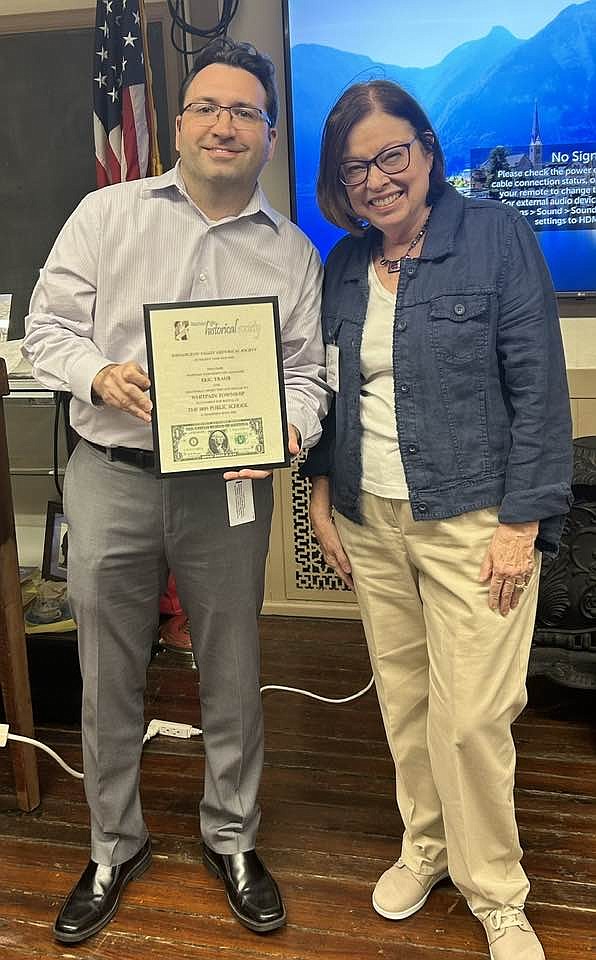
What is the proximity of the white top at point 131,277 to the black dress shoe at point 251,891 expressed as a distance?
926mm

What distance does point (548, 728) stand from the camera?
2.66 metres

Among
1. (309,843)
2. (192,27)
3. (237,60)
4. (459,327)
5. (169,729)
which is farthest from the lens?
(192,27)

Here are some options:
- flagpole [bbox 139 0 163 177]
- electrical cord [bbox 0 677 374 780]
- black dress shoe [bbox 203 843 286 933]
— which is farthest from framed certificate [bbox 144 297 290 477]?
flagpole [bbox 139 0 163 177]

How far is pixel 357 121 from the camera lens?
1682 millimetres

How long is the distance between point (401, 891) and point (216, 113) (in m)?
1.61

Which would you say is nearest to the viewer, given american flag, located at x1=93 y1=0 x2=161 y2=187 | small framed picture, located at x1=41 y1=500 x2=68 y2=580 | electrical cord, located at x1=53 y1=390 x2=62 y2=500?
electrical cord, located at x1=53 y1=390 x2=62 y2=500

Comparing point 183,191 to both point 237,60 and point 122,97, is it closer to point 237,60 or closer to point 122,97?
point 237,60

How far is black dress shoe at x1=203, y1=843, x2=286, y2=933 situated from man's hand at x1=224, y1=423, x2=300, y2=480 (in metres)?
0.87

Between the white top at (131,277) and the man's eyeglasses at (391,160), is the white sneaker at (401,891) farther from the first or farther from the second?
the man's eyeglasses at (391,160)

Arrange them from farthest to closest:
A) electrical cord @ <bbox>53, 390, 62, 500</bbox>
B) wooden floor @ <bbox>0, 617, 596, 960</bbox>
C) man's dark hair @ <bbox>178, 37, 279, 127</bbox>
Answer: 1. electrical cord @ <bbox>53, 390, 62, 500</bbox>
2. wooden floor @ <bbox>0, 617, 596, 960</bbox>
3. man's dark hair @ <bbox>178, 37, 279, 127</bbox>

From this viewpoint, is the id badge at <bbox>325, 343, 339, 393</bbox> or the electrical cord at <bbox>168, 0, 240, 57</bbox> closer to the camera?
the id badge at <bbox>325, 343, 339, 393</bbox>

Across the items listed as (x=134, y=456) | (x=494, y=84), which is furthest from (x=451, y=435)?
(x=494, y=84)

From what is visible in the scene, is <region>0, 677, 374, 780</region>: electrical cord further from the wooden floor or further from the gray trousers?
the gray trousers

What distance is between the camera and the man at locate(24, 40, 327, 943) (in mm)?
1749
